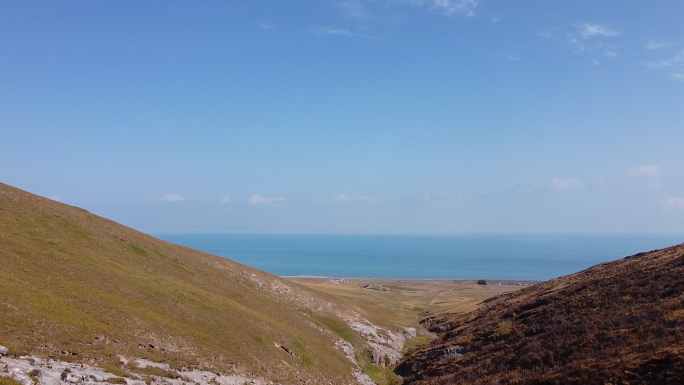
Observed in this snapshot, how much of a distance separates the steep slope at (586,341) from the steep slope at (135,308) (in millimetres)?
12382

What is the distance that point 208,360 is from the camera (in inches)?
1111

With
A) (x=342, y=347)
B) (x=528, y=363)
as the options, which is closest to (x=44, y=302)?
(x=342, y=347)

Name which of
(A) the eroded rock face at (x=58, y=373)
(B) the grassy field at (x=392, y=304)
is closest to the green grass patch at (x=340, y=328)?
(B) the grassy field at (x=392, y=304)

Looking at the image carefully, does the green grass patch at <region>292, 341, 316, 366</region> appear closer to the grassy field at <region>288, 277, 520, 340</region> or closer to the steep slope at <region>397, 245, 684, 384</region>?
the steep slope at <region>397, 245, 684, 384</region>

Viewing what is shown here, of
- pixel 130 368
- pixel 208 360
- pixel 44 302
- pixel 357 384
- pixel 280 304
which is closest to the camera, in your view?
pixel 130 368

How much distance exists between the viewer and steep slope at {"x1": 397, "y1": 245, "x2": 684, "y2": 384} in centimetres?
2261

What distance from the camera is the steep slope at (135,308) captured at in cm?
2397

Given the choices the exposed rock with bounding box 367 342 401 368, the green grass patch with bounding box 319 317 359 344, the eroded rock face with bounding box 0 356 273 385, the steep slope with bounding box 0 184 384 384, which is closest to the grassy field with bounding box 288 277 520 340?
the exposed rock with bounding box 367 342 401 368

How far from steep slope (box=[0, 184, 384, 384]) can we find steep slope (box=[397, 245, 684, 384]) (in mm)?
12382

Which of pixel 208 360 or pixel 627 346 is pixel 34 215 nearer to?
pixel 208 360

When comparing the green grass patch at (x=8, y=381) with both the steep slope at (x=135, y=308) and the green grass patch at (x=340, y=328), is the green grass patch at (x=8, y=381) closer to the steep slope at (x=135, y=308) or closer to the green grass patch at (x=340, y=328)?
the steep slope at (x=135, y=308)

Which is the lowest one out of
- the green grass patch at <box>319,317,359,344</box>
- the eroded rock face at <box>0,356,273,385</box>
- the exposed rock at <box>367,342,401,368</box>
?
the exposed rock at <box>367,342,401,368</box>

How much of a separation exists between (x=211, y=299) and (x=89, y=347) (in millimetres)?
17464

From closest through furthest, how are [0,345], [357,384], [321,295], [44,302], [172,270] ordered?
[0,345] < [44,302] < [357,384] < [172,270] < [321,295]
